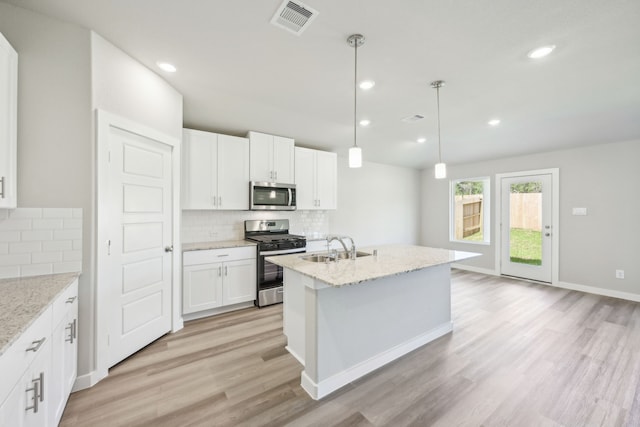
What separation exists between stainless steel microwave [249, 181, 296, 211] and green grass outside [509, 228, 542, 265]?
4.27m

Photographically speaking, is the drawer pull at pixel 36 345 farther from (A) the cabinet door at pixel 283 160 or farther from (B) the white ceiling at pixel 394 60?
(A) the cabinet door at pixel 283 160

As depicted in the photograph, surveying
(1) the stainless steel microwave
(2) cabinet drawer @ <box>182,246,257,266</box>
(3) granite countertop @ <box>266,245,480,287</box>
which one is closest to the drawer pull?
(3) granite countertop @ <box>266,245,480,287</box>

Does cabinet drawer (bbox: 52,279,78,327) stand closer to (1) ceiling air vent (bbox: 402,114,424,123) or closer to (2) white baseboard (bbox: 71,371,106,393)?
(2) white baseboard (bbox: 71,371,106,393)

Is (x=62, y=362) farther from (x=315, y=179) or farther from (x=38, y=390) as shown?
(x=315, y=179)

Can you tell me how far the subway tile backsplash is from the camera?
5.47 feet

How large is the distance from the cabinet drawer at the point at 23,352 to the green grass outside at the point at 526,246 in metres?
6.26

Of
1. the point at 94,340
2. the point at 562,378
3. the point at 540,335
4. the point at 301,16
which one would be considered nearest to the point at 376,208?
the point at 540,335

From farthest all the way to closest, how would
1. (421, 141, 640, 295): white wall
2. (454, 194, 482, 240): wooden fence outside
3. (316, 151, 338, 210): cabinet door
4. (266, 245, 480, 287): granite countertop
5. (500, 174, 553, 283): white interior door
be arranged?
1. (454, 194, 482, 240): wooden fence outside
2. (500, 174, 553, 283): white interior door
3. (316, 151, 338, 210): cabinet door
4. (421, 141, 640, 295): white wall
5. (266, 245, 480, 287): granite countertop

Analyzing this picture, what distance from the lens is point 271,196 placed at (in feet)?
12.5

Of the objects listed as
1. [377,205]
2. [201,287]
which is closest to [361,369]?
[201,287]

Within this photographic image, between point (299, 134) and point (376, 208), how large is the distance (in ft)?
8.75

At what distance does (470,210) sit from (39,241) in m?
6.53

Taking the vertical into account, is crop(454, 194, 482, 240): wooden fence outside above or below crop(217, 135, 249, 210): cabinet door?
below

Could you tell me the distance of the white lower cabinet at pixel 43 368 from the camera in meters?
0.96
